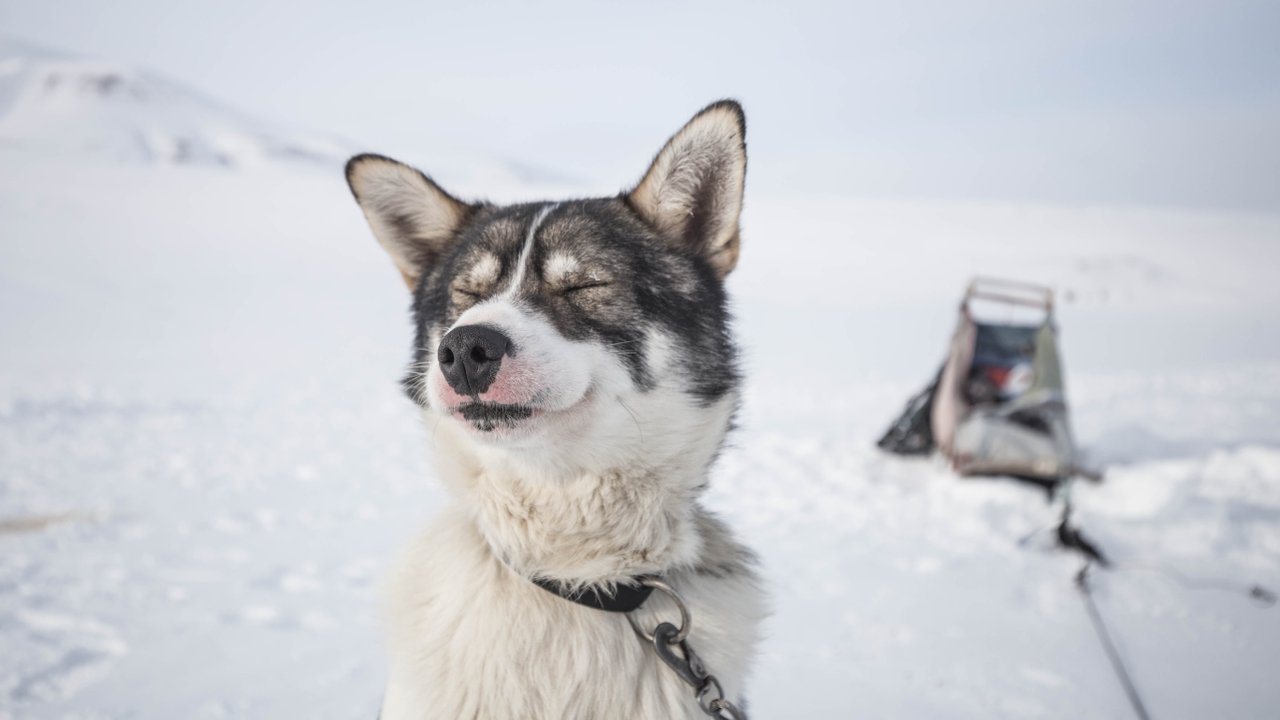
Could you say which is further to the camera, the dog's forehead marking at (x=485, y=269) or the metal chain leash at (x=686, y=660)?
the dog's forehead marking at (x=485, y=269)

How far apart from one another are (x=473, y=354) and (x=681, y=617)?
87 centimetres

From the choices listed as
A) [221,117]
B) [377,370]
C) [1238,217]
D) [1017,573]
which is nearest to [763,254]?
[377,370]

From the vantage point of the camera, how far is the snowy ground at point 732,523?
9.39ft

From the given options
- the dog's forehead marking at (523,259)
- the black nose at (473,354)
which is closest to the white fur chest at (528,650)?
the black nose at (473,354)

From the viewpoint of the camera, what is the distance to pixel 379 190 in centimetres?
220

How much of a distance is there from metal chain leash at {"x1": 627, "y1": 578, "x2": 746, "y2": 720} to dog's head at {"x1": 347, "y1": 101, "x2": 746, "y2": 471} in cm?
43

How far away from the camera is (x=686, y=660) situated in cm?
160

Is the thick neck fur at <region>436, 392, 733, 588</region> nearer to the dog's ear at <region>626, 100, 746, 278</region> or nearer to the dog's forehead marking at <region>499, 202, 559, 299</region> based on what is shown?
the dog's forehead marking at <region>499, 202, 559, 299</region>

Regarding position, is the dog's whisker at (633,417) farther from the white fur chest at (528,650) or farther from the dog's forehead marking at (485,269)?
the dog's forehead marking at (485,269)

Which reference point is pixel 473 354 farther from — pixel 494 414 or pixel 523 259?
pixel 523 259

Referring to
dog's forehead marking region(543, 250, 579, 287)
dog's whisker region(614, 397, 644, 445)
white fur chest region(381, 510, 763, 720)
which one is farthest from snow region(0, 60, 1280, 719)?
dog's forehead marking region(543, 250, 579, 287)

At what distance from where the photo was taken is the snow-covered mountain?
113 feet

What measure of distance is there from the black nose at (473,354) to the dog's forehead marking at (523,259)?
0.32 meters

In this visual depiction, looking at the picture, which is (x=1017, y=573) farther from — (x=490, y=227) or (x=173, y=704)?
(x=173, y=704)
